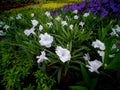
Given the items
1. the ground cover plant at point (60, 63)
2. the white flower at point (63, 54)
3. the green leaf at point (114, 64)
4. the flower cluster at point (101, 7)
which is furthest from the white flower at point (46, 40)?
the flower cluster at point (101, 7)

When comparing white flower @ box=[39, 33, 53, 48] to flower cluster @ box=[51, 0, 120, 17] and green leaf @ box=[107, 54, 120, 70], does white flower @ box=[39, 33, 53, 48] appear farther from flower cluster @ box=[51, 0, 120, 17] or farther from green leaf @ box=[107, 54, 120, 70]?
flower cluster @ box=[51, 0, 120, 17]

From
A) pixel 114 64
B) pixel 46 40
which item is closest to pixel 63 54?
pixel 46 40

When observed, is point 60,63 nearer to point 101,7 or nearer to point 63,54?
point 63,54

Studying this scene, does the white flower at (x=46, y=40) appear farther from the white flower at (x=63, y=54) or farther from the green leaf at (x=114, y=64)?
the green leaf at (x=114, y=64)

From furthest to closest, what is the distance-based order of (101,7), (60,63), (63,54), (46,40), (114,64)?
(101,7)
(46,40)
(60,63)
(63,54)
(114,64)

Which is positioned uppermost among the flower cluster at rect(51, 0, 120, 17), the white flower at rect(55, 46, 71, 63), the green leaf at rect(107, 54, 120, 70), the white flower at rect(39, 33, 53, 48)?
the flower cluster at rect(51, 0, 120, 17)

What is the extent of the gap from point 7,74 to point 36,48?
53 centimetres

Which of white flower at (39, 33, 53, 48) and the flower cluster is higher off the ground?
the flower cluster

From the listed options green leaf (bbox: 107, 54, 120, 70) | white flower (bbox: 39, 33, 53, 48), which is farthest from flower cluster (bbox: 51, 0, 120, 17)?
green leaf (bbox: 107, 54, 120, 70)

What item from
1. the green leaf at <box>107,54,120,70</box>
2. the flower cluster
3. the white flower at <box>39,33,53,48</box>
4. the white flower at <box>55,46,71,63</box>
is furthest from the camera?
the flower cluster

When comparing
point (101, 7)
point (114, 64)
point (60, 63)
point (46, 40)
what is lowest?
point (114, 64)

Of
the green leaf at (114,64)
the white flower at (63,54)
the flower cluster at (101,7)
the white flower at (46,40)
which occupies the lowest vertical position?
the green leaf at (114,64)

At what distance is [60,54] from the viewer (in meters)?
2.96

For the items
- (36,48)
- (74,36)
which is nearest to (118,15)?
(74,36)
